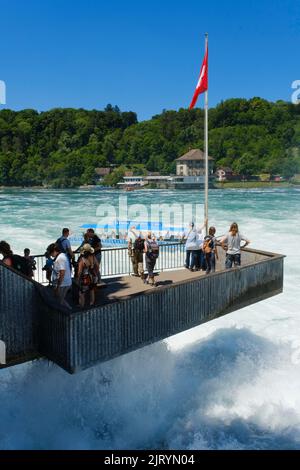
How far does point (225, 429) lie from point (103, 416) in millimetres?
2792

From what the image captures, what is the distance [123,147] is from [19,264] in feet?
615

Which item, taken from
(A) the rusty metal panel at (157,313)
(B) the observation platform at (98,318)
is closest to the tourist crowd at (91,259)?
(B) the observation platform at (98,318)

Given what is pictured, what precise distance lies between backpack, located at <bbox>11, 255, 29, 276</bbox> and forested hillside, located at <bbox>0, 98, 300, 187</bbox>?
14682cm

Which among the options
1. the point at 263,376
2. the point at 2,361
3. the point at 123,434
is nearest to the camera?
the point at 2,361

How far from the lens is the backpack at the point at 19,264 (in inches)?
343

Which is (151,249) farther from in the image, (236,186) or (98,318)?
(236,186)

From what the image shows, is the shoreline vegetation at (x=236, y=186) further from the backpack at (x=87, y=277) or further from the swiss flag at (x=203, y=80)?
the backpack at (x=87, y=277)

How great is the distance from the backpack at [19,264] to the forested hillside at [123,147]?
482ft

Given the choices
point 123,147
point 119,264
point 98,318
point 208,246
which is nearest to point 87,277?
point 98,318

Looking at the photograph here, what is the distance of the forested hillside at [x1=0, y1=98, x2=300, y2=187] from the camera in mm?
157250

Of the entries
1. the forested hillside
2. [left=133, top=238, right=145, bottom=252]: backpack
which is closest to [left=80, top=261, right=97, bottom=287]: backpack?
[left=133, top=238, right=145, bottom=252]: backpack

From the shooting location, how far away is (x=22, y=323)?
8.06m
